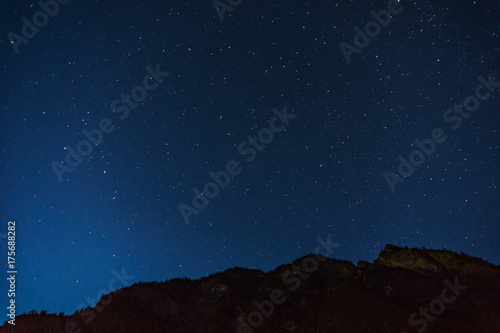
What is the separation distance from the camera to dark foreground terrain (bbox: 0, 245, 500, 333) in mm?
10695

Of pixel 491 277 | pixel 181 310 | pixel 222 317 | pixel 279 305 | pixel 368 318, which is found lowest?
pixel 491 277

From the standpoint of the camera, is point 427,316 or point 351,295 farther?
point 351,295

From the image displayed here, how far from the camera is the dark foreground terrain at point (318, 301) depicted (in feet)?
35.1

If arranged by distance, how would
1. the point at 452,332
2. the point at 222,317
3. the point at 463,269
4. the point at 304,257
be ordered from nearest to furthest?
the point at 452,332
the point at 222,317
the point at 463,269
the point at 304,257

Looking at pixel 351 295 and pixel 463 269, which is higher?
pixel 351 295

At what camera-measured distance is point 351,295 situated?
12289mm

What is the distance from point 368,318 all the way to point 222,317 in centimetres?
506

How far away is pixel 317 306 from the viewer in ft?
40.2

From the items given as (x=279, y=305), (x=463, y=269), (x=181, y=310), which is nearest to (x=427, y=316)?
(x=463, y=269)

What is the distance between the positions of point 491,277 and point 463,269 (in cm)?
88

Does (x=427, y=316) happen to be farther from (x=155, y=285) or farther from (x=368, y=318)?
(x=155, y=285)

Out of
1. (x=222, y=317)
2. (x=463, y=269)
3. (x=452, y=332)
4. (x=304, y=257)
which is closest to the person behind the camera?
(x=452, y=332)

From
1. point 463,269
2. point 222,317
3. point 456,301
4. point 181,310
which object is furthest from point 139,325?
point 463,269

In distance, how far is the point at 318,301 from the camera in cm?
1251
